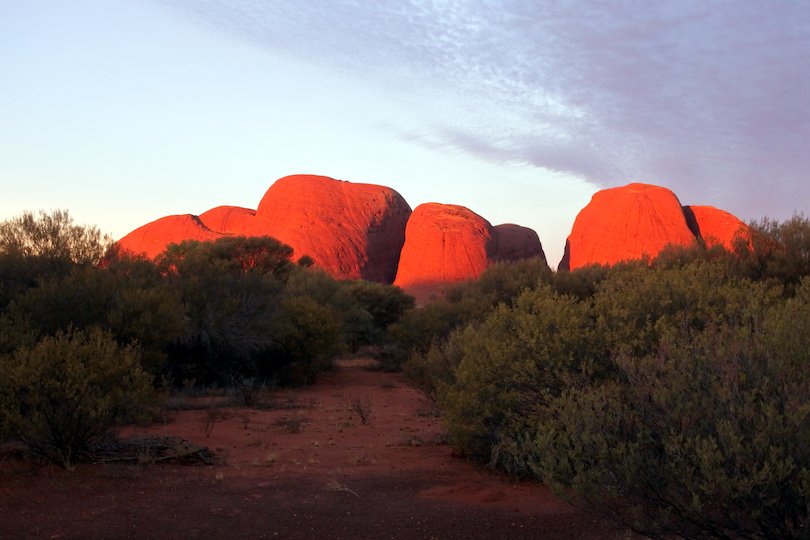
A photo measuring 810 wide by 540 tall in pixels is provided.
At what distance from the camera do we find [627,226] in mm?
40438

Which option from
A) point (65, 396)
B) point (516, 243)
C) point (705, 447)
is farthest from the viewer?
point (516, 243)

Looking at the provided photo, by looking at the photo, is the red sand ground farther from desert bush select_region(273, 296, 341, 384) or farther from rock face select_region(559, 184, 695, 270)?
rock face select_region(559, 184, 695, 270)

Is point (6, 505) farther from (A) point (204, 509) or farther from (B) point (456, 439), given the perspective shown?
(B) point (456, 439)

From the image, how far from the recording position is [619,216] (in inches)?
1619

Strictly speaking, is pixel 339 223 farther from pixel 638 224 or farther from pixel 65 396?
pixel 65 396

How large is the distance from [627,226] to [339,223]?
18.9 metres

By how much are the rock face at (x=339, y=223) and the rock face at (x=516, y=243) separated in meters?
7.10

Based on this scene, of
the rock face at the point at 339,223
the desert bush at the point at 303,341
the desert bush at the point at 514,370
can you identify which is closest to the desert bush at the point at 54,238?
the desert bush at the point at 303,341

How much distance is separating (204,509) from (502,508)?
10.4 feet

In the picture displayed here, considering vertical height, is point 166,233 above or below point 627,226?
below

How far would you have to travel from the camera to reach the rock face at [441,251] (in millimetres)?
43625

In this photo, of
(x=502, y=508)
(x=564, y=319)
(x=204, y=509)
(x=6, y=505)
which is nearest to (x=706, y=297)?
(x=564, y=319)

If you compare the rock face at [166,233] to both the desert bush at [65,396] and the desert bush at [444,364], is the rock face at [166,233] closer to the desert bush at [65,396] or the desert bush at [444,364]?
the desert bush at [444,364]

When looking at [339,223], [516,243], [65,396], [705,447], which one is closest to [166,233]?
[339,223]
